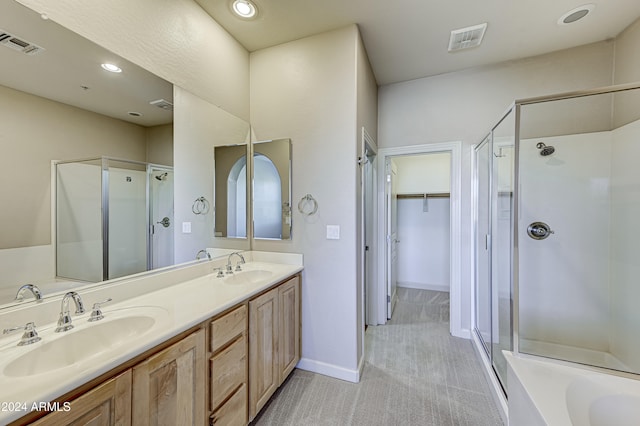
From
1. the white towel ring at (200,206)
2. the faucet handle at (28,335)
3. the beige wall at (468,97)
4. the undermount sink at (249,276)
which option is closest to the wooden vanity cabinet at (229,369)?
the undermount sink at (249,276)

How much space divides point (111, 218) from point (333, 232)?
4.72 ft

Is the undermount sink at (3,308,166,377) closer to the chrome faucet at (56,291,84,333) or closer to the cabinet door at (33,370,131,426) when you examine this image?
the chrome faucet at (56,291,84,333)

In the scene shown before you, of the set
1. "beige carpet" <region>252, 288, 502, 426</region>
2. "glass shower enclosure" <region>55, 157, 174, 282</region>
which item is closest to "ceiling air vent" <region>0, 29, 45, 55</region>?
"glass shower enclosure" <region>55, 157, 174, 282</region>

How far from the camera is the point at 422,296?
391 cm

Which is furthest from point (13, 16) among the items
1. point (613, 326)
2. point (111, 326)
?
point (613, 326)

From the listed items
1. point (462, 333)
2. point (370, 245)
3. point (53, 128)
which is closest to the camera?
point (53, 128)

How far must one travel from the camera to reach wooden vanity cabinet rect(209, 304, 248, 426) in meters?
1.25

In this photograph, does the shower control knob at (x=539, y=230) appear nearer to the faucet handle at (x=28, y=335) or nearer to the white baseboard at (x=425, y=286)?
the white baseboard at (x=425, y=286)

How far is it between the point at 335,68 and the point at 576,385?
99.7 inches

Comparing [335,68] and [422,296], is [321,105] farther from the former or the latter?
[422,296]

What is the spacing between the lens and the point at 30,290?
3.47 ft

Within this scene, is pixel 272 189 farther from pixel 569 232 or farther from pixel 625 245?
pixel 625 245

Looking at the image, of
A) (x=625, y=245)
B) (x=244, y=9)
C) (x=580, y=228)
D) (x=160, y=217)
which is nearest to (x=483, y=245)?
(x=580, y=228)

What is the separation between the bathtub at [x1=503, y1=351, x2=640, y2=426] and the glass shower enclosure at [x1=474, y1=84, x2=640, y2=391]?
21.3 inches
